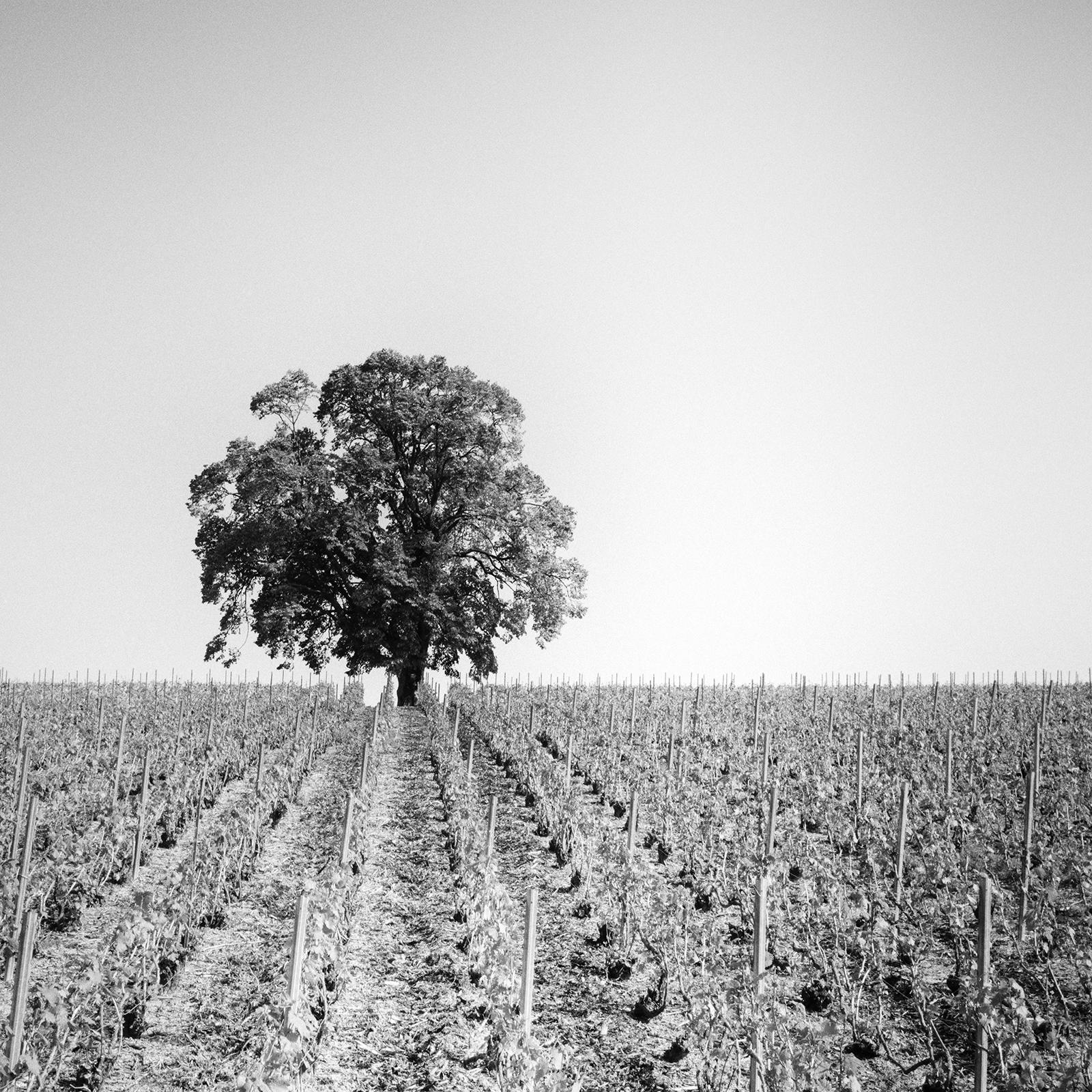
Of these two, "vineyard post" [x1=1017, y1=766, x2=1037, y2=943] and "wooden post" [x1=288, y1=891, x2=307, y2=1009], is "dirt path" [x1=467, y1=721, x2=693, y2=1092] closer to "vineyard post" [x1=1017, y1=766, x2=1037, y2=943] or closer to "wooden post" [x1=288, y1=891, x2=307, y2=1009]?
"wooden post" [x1=288, y1=891, x2=307, y2=1009]

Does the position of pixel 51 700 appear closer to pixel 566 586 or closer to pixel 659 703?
pixel 566 586

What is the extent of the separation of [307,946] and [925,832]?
6.67 meters

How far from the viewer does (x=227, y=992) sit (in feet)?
22.6

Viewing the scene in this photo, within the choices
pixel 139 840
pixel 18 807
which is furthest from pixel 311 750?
pixel 139 840

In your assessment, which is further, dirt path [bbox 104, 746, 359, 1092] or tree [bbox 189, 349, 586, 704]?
tree [bbox 189, 349, 586, 704]

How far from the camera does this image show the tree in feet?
78.3

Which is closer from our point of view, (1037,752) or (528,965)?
(528,965)

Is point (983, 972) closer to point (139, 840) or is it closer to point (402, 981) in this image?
point (402, 981)

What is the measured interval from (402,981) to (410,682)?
62.0 ft

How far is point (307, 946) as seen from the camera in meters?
6.64

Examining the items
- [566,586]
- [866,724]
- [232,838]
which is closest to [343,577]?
[566,586]

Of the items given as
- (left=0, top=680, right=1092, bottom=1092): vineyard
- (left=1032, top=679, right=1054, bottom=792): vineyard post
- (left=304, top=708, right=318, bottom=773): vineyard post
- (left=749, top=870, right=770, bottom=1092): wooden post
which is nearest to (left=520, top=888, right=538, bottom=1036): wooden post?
(left=0, top=680, right=1092, bottom=1092): vineyard

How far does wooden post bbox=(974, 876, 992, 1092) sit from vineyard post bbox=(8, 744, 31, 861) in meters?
8.26

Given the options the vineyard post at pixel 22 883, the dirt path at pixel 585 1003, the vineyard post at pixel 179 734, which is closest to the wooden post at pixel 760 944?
the dirt path at pixel 585 1003
